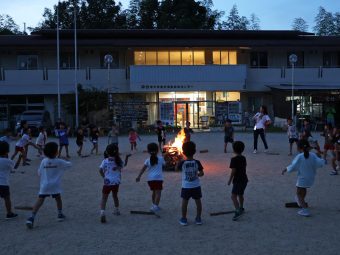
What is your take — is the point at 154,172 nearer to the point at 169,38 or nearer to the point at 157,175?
the point at 157,175

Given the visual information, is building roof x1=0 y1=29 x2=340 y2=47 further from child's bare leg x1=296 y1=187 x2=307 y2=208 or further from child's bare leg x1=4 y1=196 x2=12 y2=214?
child's bare leg x1=296 y1=187 x2=307 y2=208

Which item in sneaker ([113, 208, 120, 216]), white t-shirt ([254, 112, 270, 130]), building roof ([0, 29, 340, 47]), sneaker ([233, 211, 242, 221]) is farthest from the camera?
building roof ([0, 29, 340, 47])

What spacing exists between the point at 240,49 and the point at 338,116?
9.32 m

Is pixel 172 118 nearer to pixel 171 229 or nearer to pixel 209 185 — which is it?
pixel 209 185

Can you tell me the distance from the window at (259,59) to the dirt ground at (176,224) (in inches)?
1100

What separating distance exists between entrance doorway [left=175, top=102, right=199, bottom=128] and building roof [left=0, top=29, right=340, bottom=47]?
183 inches

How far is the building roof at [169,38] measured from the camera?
37.0 m

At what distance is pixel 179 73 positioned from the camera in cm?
3653

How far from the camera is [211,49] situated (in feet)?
127

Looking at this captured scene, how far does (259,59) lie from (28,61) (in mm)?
18810

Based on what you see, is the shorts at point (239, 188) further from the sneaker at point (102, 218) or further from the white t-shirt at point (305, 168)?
the sneaker at point (102, 218)

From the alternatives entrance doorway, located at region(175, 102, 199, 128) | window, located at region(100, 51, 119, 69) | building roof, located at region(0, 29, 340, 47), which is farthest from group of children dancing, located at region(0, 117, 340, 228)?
window, located at region(100, 51, 119, 69)

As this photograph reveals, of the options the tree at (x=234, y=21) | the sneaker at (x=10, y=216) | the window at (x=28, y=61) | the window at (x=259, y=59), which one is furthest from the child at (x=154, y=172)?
the tree at (x=234, y=21)

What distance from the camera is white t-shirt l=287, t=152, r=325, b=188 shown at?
832cm
